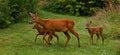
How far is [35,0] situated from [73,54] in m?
8.87

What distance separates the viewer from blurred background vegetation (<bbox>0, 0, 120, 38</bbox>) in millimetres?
15873

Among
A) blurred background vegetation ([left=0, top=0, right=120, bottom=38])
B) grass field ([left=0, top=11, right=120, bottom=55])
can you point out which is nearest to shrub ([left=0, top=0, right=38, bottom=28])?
blurred background vegetation ([left=0, top=0, right=120, bottom=38])

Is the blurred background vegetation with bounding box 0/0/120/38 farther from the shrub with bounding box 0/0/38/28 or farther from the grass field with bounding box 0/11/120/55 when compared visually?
the grass field with bounding box 0/11/120/55

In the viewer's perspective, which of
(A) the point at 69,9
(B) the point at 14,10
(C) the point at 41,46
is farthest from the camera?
(A) the point at 69,9

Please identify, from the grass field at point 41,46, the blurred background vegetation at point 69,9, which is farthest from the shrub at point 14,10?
the grass field at point 41,46

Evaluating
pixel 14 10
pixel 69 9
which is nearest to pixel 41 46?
pixel 14 10

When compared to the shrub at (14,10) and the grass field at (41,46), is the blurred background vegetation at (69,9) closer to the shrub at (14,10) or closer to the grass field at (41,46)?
the shrub at (14,10)

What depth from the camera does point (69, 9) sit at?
22875 millimetres

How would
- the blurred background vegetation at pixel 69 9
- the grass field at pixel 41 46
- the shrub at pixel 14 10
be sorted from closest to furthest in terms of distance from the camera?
the grass field at pixel 41 46
the blurred background vegetation at pixel 69 9
the shrub at pixel 14 10

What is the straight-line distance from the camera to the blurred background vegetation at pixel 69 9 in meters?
15.9

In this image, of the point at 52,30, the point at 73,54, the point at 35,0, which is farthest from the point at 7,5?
the point at 73,54

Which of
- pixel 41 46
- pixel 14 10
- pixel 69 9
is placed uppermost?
pixel 41 46

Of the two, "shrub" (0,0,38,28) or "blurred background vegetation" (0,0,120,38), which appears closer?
"blurred background vegetation" (0,0,120,38)

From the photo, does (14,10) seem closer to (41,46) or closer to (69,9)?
(41,46)
